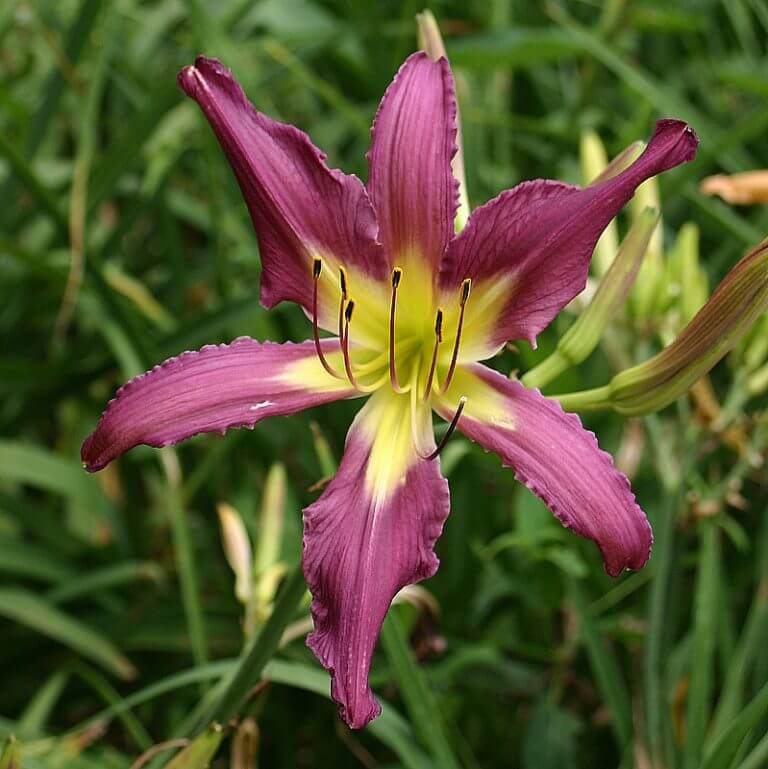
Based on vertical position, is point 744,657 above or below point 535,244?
below

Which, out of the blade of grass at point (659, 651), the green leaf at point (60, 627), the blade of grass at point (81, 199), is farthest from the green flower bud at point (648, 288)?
the green leaf at point (60, 627)

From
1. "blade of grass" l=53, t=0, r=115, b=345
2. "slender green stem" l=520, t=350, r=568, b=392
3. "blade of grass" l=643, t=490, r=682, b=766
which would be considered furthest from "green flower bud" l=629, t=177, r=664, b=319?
"blade of grass" l=53, t=0, r=115, b=345

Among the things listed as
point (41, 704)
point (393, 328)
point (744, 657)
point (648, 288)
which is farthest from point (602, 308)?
point (41, 704)

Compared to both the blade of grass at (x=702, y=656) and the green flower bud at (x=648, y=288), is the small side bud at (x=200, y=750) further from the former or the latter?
the green flower bud at (x=648, y=288)

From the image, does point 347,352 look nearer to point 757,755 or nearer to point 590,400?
point 590,400

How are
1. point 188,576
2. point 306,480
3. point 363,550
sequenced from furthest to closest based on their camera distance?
point 306,480
point 188,576
point 363,550

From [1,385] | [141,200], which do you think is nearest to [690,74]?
[141,200]

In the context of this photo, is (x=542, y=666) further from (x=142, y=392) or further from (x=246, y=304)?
(x=142, y=392)
